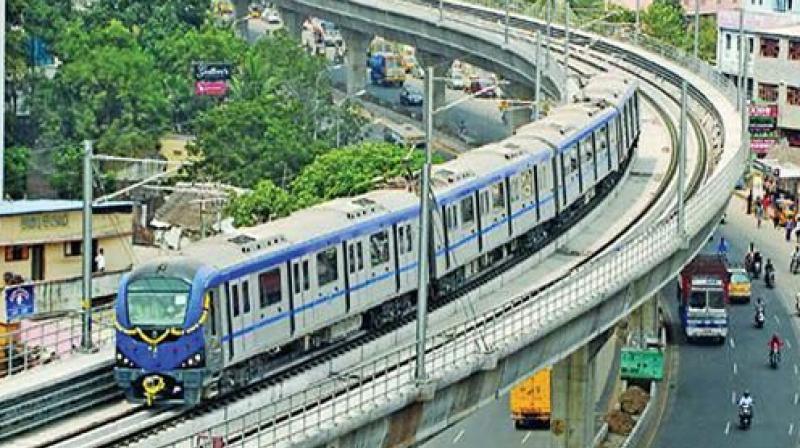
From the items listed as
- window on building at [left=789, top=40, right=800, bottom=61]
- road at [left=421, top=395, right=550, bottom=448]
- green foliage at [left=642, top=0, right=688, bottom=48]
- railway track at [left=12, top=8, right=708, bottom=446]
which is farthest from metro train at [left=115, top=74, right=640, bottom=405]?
green foliage at [left=642, top=0, right=688, bottom=48]

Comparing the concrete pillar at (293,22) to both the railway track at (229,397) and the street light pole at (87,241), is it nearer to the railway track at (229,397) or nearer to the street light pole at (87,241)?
the railway track at (229,397)

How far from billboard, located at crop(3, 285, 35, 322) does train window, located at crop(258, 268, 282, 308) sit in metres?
11.3

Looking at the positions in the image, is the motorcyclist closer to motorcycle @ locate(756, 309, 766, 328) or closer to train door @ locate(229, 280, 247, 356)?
motorcycle @ locate(756, 309, 766, 328)

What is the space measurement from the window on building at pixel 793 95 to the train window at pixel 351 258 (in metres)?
64.0

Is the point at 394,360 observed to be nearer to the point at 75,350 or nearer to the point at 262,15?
the point at 75,350

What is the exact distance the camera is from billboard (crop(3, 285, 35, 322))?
49250mm

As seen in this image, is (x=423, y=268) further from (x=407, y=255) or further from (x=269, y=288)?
(x=407, y=255)

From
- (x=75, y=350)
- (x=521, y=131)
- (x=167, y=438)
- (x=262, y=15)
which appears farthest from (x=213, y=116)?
(x=262, y=15)

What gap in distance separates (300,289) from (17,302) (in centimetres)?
1145

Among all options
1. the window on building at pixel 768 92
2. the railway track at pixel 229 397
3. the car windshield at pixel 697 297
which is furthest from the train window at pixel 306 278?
the window on building at pixel 768 92

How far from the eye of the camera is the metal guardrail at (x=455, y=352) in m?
35.0

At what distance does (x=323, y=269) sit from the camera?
42.0m

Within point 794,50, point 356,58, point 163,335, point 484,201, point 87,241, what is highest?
point 87,241

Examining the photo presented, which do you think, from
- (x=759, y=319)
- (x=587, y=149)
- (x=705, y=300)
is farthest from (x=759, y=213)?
(x=587, y=149)
